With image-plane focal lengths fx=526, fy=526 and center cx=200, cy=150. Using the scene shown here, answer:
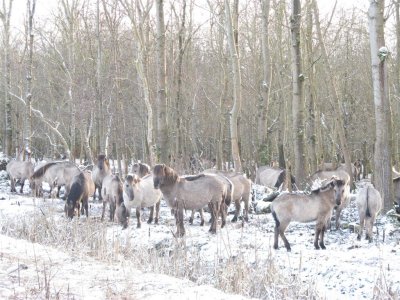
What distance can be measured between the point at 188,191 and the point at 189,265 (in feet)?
11.7

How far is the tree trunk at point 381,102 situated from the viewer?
13.0 m

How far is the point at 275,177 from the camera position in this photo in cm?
2089

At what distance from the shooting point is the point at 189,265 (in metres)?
8.52

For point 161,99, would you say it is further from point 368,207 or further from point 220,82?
point 220,82

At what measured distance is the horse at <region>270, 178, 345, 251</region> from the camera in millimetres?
10445

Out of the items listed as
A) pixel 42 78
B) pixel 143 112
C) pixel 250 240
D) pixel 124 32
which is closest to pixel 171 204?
pixel 250 240

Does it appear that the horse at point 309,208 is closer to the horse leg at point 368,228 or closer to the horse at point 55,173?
→ the horse leg at point 368,228

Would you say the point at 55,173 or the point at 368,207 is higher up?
the point at 55,173

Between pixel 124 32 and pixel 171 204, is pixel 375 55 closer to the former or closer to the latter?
pixel 171 204

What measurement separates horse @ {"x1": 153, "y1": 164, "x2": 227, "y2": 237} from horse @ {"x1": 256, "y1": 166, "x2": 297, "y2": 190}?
8.04 meters

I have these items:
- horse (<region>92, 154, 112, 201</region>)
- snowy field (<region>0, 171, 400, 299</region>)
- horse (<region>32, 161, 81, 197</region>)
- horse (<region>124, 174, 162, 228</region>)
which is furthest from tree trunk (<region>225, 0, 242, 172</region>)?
horse (<region>32, 161, 81, 197</region>)

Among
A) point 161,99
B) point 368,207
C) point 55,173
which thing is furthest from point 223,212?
point 55,173

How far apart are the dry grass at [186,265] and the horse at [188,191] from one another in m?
1.35

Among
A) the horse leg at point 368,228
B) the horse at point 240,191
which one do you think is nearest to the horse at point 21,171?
the horse at point 240,191
